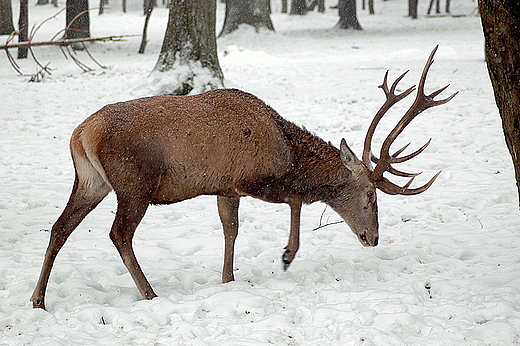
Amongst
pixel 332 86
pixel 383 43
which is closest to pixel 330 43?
pixel 383 43

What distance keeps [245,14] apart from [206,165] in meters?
18.5

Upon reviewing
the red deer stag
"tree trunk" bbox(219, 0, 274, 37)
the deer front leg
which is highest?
"tree trunk" bbox(219, 0, 274, 37)

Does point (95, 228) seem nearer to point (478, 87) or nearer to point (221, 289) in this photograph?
point (221, 289)

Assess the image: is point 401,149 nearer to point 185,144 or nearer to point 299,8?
point 185,144

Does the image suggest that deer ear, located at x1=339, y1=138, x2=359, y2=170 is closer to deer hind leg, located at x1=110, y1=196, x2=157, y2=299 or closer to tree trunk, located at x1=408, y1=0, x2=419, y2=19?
deer hind leg, located at x1=110, y1=196, x2=157, y2=299

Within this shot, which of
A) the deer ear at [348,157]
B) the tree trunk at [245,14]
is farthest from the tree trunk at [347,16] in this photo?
the deer ear at [348,157]

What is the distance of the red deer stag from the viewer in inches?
169

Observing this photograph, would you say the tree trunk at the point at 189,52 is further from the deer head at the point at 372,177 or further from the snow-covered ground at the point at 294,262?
the deer head at the point at 372,177

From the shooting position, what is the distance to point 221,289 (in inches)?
176

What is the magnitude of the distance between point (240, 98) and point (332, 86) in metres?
8.73

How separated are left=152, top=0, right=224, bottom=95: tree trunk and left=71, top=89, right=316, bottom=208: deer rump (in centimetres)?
638

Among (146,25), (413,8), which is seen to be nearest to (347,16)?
(413,8)

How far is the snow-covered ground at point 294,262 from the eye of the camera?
3820 mm

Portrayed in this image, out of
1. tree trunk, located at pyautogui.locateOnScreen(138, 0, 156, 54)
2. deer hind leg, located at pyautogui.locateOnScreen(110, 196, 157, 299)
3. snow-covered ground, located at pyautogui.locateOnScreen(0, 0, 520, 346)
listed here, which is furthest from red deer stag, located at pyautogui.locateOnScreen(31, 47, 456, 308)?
tree trunk, located at pyautogui.locateOnScreen(138, 0, 156, 54)
